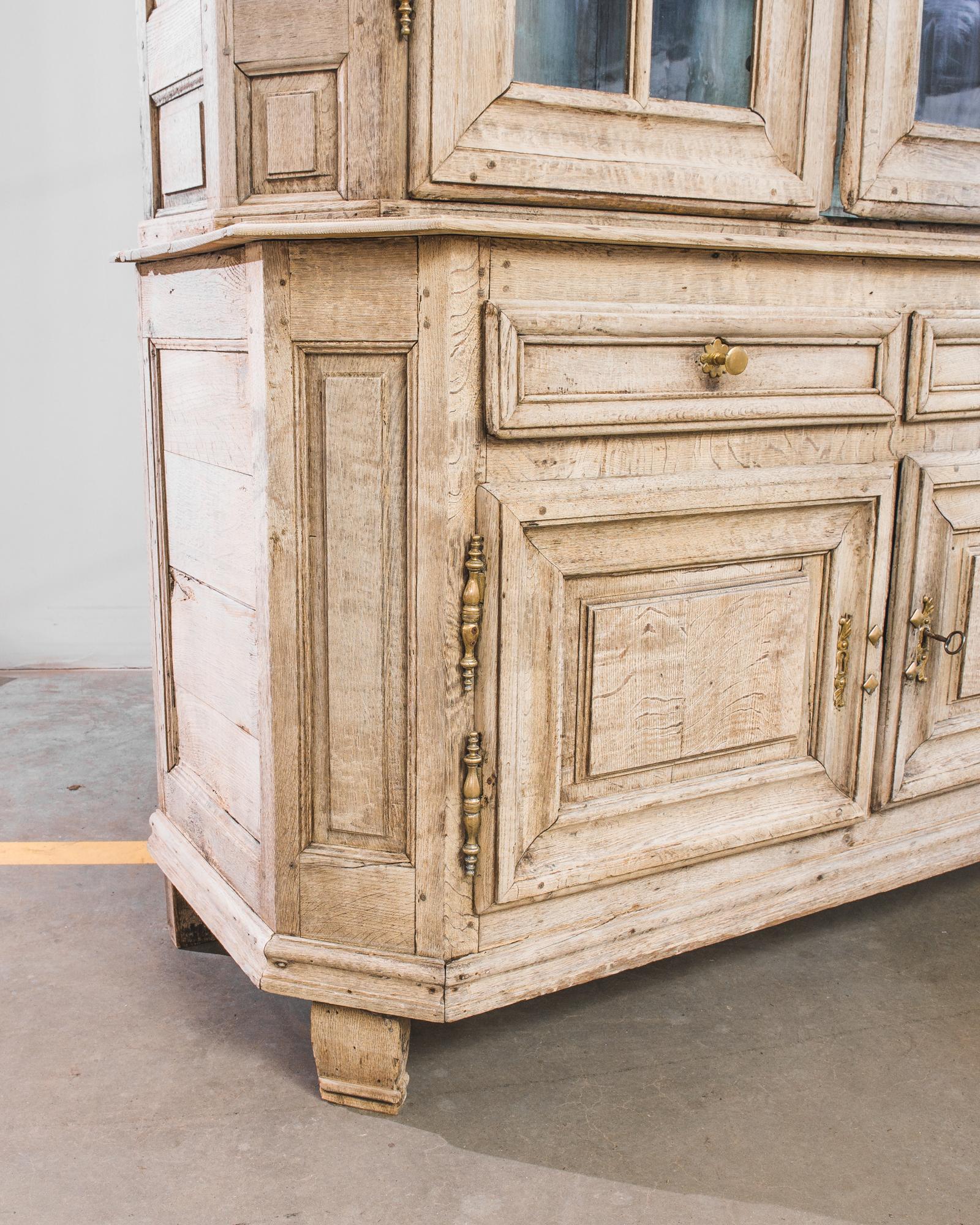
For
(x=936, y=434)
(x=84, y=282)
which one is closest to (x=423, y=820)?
(x=936, y=434)

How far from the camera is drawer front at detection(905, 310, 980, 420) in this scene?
1.86m

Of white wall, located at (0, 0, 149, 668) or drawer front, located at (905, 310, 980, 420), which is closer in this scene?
drawer front, located at (905, 310, 980, 420)

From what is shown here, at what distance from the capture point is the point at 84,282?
11.5ft

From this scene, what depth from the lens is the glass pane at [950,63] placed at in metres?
1.84

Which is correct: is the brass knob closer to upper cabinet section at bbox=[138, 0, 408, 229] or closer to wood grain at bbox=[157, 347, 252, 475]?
upper cabinet section at bbox=[138, 0, 408, 229]

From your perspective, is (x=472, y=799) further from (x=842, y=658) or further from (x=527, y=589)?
(x=842, y=658)

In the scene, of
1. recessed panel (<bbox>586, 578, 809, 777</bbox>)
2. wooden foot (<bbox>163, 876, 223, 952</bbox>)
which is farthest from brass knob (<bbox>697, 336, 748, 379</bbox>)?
wooden foot (<bbox>163, 876, 223, 952</bbox>)

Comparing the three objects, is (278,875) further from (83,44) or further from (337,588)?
(83,44)

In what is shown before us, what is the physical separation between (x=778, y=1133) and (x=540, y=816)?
0.56 meters

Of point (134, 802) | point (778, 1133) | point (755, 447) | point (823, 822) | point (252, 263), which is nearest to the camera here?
point (252, 263)

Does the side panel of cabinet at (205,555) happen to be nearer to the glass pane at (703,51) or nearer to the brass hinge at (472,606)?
the brass hinge at (472,606)

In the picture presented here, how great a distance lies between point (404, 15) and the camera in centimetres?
143

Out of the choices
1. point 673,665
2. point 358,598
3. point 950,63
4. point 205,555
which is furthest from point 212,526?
point 950,63

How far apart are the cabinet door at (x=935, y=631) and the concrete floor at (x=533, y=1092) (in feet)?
1.23
